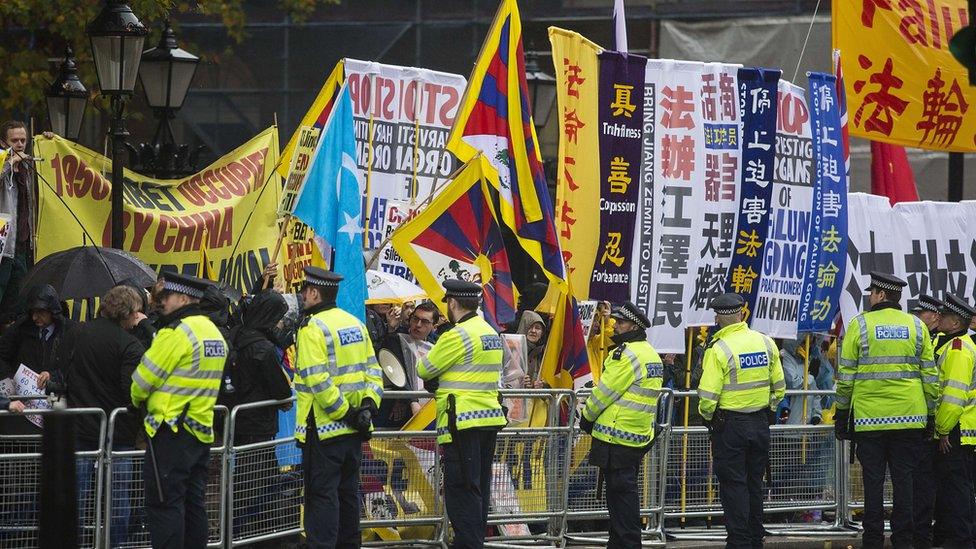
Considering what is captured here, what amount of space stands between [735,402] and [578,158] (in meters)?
2.32

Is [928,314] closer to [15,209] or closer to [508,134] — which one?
[508,134]

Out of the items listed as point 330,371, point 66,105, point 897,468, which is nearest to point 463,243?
point 330,371

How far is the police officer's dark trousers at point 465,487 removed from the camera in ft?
33.8

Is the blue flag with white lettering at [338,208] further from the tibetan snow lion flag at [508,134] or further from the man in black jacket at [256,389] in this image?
the tibetan snow lion flag at [508,134]

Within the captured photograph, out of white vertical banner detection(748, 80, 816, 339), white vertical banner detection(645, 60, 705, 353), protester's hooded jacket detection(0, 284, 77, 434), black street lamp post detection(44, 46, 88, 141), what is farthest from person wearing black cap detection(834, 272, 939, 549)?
black street lamp post detection(44, 46, 88, 141)

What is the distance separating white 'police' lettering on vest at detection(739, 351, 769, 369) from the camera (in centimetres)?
1134

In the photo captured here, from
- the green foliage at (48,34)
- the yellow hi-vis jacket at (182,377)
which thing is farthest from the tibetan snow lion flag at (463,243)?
the green foliage at (48,34)

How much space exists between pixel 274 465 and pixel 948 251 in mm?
7861

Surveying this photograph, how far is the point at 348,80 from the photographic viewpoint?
1284cm

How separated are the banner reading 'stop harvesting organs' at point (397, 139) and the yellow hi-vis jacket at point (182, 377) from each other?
333 cm

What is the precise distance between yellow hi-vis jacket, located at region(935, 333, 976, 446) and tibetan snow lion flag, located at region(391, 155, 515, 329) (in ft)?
11.3

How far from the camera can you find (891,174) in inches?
705

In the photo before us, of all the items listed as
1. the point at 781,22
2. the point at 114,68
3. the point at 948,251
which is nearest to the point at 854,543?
the point at 948,251

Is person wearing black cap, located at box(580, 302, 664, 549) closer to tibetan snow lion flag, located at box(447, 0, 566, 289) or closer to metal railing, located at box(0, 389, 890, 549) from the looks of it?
metal railing, located at box(0, 389, 890, 549)
